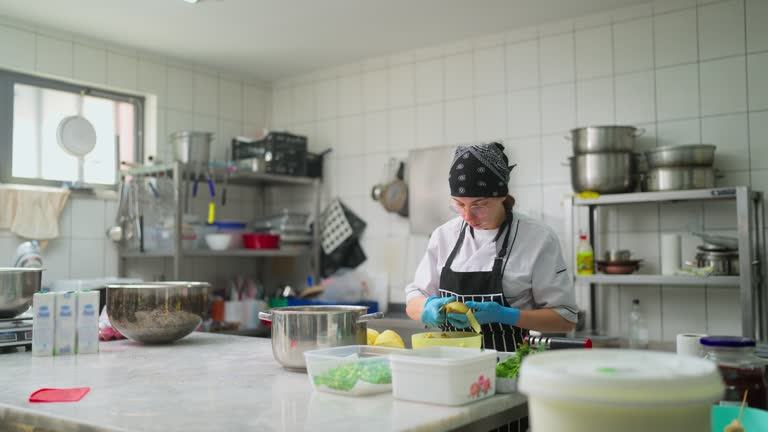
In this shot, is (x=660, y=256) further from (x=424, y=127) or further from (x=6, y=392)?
(x=6, y=392)

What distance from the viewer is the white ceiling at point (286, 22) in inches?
153

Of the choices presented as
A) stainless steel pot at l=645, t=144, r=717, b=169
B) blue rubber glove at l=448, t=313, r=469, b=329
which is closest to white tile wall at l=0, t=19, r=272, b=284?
stainless steel pot at l=645, t=144, r=717, b=169

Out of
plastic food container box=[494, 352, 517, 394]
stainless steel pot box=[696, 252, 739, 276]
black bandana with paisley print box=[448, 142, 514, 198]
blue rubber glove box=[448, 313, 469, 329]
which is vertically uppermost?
black bandana with paisley print box=[448, 142, 514, 198]

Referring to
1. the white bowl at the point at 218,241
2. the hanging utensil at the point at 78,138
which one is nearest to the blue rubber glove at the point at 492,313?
the white bowl at the point at 218,241

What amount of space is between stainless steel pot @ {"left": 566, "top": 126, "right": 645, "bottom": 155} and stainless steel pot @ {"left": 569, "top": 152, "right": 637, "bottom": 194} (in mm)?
32

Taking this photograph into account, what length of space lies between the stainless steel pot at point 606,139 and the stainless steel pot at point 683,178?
0.23m

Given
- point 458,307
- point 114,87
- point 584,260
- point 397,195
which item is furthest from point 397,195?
point 458,307

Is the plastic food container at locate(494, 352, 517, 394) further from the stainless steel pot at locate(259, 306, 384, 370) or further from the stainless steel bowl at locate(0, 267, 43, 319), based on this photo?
the stainless steel bowl at locate(0, 267, 43, 319)

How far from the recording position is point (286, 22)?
4203 mm

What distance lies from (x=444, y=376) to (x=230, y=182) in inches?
167

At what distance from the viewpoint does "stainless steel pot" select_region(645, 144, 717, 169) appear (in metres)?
3.43

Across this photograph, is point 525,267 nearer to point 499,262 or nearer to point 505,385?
point 499,262

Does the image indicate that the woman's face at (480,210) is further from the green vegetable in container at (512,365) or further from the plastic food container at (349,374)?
the plastic food container at (349,374)

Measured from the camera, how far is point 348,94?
523 centimetres
